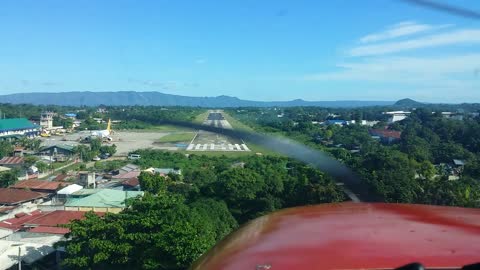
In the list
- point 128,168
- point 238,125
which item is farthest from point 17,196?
point 238,125

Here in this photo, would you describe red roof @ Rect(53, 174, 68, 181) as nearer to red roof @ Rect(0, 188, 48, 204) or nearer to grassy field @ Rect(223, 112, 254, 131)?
red roof @ Rect(0, 188, 48, 204)

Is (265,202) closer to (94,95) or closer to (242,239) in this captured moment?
(242,239)

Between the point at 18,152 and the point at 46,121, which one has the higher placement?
the point at 46,121

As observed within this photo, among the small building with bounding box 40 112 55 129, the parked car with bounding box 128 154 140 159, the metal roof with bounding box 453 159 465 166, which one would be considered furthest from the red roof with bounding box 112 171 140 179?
the small building with bounding box 40 112 55 129

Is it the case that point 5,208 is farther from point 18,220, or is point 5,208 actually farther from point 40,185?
point 40,185

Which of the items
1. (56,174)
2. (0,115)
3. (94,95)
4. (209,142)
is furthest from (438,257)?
(94,95)

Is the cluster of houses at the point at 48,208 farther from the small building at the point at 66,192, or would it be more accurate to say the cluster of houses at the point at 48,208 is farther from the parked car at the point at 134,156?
the parked car at the point at 134,156
